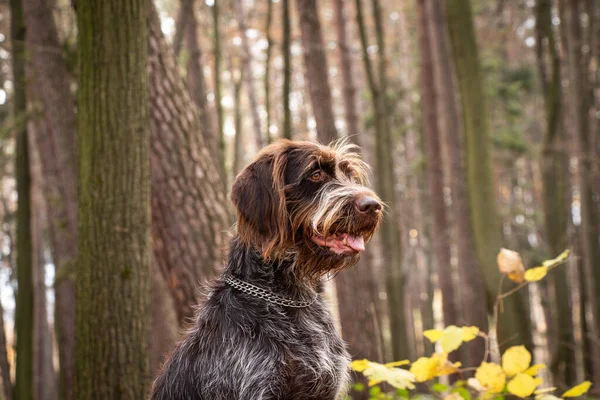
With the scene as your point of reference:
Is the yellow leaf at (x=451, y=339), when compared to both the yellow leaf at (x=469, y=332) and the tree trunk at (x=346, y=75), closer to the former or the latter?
the yellow leaf at (x=469, y=332)

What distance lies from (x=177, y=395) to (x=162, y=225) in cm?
273

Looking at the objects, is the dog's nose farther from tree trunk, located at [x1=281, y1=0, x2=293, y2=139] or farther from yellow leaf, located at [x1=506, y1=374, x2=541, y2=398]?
tree trunk, located at [x1=281, y1=0, x2=293, y2=139]

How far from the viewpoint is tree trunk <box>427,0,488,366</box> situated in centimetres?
1177

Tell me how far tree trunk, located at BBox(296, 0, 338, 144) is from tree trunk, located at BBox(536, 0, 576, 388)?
4.76m

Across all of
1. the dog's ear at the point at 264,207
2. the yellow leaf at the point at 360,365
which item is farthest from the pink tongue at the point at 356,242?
the yellow leaf at the point at 360,365

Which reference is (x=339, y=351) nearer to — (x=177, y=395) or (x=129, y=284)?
(x=177, y=395)

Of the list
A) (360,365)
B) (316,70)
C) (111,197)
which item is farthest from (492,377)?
(316,70)

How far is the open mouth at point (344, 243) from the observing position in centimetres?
360

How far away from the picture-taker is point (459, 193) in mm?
12320

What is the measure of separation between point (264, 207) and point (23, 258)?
785cm

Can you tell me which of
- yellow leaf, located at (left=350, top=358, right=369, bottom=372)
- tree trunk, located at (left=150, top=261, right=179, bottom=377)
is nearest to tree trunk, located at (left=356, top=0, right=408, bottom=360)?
tree trunk, located at (left=150, top=261, right=179, bottom=377)

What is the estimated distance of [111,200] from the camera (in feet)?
14.9

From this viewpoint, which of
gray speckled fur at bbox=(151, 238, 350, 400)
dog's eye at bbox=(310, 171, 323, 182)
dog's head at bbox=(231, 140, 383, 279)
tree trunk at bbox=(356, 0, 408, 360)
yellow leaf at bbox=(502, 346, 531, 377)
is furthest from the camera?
tree trunk at bbox=(356, 0, 408, 360)

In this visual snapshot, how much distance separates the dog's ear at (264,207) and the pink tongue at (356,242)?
13.7 inches
